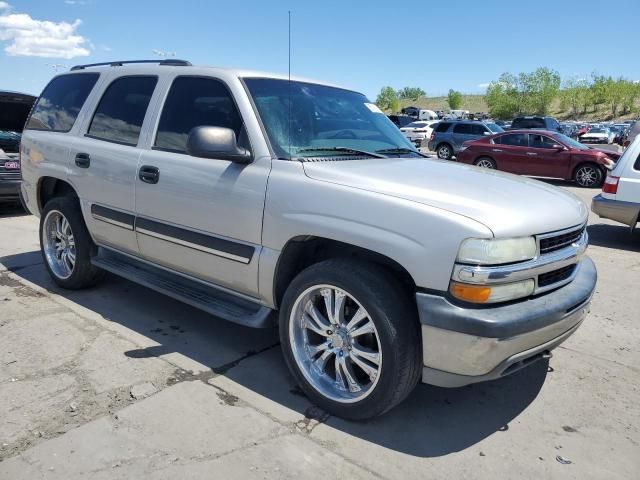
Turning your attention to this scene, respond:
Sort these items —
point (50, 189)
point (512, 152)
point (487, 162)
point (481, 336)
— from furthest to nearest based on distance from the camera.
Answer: point (487, 162), point (512, 152), point (50, 189), point (481, 336)

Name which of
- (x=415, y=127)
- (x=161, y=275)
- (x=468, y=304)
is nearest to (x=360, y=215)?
(x=468, y=304)

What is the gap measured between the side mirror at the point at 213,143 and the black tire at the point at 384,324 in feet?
2.84

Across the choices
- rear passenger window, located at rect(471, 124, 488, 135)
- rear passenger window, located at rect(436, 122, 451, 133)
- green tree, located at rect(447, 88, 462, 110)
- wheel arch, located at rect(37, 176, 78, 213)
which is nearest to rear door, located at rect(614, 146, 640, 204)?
wheel arch, located at rect(37, 176, 78, 213)

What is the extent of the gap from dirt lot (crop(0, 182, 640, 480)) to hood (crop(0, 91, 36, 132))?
5149mm

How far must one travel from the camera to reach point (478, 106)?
419 feet

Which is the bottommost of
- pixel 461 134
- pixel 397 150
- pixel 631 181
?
pixel 461 134

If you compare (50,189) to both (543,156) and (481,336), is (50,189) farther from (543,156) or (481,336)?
(543,156)

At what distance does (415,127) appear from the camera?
33.2 m

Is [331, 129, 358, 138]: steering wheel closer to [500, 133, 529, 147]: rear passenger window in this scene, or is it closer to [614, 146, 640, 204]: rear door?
[614, 146, 640, 204]: rear door

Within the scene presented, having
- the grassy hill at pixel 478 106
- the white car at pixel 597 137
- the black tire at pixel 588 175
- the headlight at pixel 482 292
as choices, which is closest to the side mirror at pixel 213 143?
the headlight at pixel 482 292

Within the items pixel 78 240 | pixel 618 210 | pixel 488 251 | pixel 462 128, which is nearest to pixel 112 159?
pixel 78 240

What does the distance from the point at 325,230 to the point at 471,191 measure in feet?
2.65

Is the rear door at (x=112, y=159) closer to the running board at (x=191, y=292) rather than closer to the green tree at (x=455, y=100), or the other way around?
the running board at (x=191, y=292)

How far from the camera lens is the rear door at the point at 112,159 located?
4133mm
